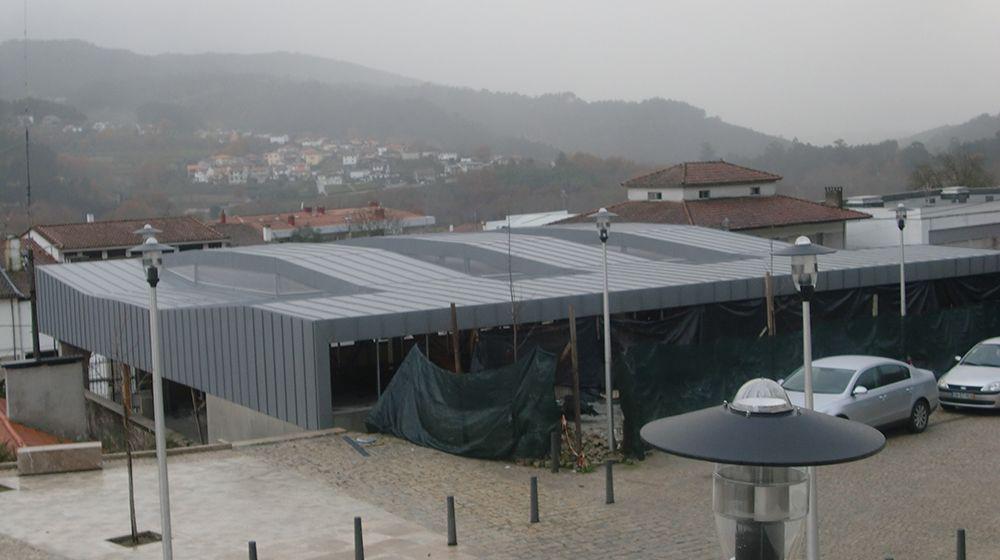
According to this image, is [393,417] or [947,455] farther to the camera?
[393,417]

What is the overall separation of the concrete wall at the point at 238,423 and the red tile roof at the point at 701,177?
119ft

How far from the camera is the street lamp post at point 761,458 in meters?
6.39

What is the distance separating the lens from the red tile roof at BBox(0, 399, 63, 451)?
75.3ft

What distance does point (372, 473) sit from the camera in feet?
63.1

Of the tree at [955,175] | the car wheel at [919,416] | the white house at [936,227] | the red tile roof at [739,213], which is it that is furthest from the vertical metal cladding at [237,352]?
Result: the tree at [955,175]

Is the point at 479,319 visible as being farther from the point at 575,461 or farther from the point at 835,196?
the point at 835,196

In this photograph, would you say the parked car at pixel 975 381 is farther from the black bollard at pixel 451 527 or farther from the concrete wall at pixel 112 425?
the concrete wall at pixel 112 425

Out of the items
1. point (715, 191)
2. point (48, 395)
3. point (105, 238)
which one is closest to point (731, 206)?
point (715, 191)

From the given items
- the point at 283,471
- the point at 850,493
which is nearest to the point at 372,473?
the point at 283,471

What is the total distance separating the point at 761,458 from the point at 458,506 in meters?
11.2

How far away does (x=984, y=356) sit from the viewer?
25188mm

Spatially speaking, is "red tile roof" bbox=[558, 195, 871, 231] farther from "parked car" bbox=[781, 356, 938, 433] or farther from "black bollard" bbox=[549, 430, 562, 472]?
"black bollard" bbox=[549, 430, 562, 472]

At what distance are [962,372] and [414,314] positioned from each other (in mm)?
11044

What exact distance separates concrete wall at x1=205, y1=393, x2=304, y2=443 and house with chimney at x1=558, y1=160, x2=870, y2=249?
29.7 m
